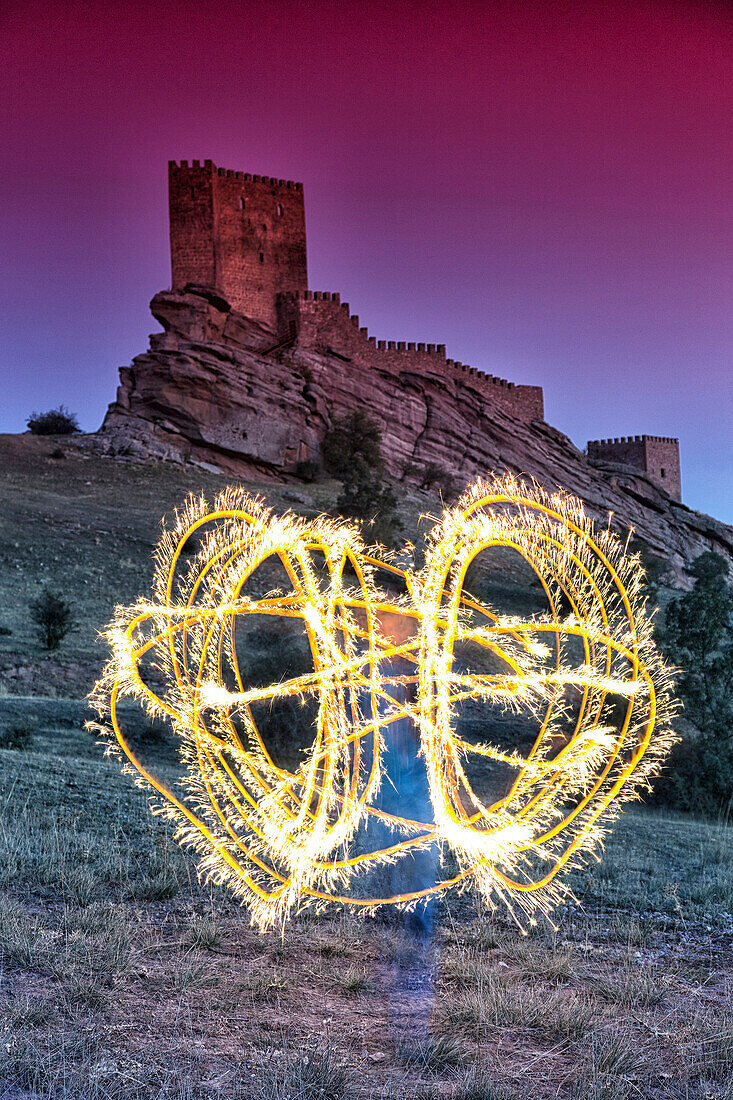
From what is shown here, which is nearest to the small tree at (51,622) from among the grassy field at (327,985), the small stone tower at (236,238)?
the grassy field at (327,985)

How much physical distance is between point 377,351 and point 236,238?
34.9 ft

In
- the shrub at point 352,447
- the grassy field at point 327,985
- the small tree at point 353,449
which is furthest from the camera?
the shrub at point 352,447

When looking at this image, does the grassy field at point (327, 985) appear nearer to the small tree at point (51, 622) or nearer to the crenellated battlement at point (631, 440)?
the small tree at point (51, 622)

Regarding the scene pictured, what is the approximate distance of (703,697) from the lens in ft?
51.3

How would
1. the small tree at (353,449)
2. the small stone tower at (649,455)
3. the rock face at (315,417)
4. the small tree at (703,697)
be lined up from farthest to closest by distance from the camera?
the small stone tower at (649,455)
the small tree at (353,449)
the rock face at (315,417)
the small tree at (703,697)

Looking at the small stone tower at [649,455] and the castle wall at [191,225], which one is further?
the small stone tower at [649,455]

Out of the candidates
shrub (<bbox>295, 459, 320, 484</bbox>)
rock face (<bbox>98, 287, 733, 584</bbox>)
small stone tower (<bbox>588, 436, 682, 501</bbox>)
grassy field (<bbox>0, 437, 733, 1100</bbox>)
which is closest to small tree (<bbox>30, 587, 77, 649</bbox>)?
grassy field (<bbox>0, 437, 733, 1100</bbox>)

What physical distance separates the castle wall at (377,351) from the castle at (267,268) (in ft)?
0.19

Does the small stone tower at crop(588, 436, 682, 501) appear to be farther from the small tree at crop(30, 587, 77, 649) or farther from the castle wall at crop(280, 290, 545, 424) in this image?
the small tree at crop(30, 587, 77, 649)

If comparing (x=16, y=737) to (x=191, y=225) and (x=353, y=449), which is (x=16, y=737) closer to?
(x=353, y=449)

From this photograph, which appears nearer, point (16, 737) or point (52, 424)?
point (16, 737)

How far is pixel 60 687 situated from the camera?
15.9 meters

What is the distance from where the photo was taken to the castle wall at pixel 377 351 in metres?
51.2

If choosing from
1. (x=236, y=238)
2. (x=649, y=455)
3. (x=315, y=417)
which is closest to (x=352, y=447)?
(x=315, y=417)
